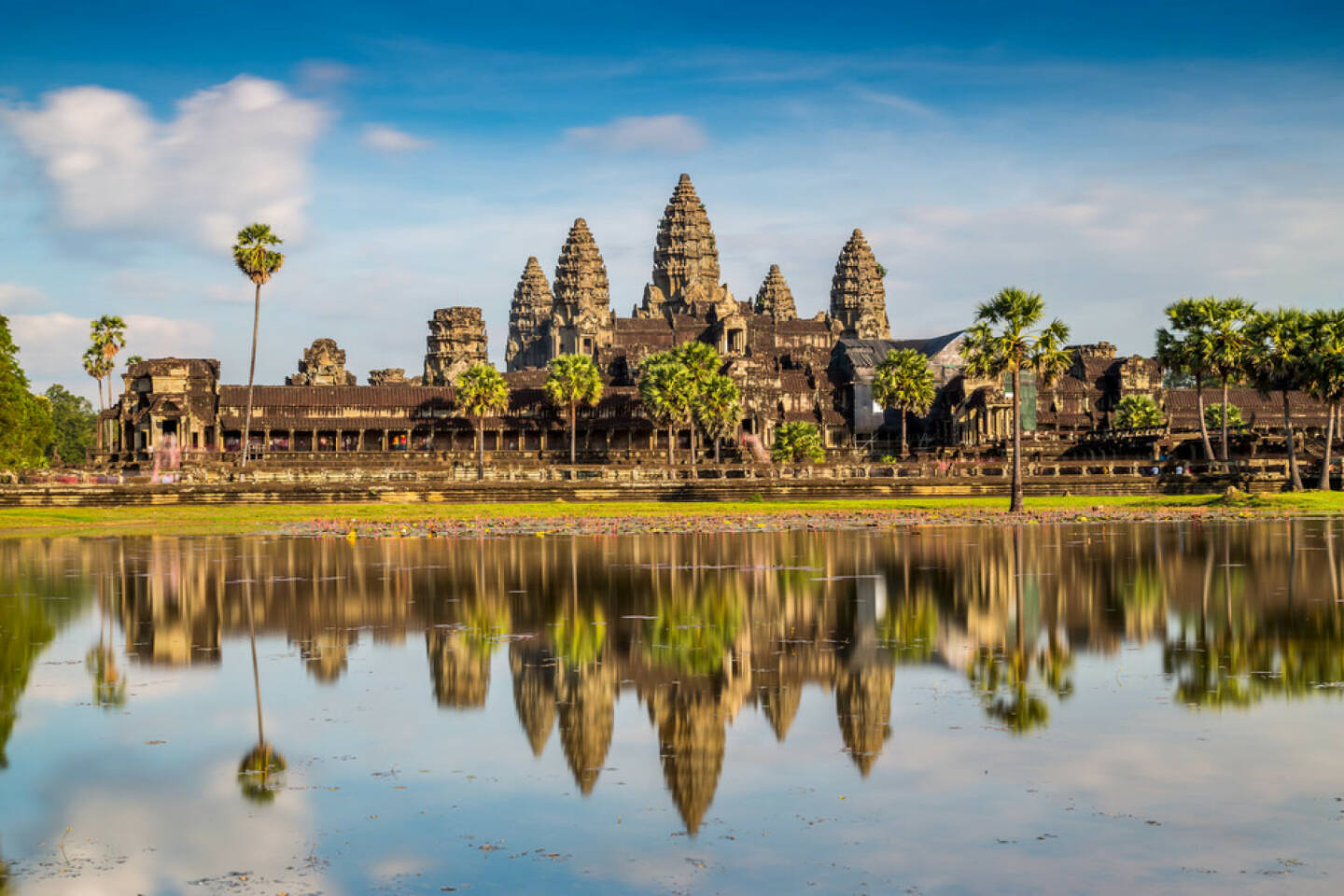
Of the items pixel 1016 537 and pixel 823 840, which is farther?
pixel 1016 537

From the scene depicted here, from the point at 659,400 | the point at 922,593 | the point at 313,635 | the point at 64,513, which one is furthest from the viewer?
the point at 659,400

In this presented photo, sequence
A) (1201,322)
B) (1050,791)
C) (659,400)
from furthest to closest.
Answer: (659,400) < (1201,322) < (1050,791)

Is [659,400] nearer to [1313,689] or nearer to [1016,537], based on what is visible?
[1016,537]

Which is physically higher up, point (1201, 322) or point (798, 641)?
point (1201, 322)

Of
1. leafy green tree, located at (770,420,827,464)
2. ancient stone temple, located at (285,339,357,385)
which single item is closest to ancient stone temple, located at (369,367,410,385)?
ancient stone temple, located at (285,339,357,385)

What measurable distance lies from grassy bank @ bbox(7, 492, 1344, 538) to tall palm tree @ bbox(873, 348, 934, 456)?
54526 millimetres

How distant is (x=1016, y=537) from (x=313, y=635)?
85.8 feet

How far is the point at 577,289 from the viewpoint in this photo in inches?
7579

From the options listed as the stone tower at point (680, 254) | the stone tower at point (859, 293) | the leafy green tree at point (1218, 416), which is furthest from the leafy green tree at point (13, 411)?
the stone tower at point (859, 293)

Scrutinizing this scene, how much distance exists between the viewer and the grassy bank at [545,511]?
177 feet

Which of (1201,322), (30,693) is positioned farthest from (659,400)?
(30,693)

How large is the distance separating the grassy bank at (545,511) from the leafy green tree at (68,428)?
116 metres

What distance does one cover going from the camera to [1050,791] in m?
11.8

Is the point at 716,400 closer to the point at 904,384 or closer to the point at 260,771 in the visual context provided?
the point at 904,384
